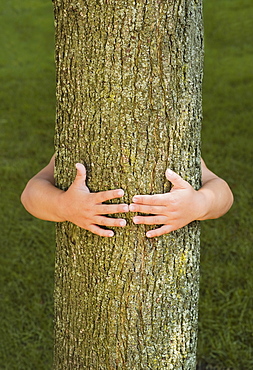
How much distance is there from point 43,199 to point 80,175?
0.24 metres

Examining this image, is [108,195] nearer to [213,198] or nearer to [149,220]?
[149,220]

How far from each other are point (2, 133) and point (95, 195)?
20.7 feet

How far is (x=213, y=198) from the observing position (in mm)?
1963

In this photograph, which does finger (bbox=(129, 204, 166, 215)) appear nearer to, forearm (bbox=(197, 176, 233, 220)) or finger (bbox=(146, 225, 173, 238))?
finger (bbox=(146, 225, 173, 238))

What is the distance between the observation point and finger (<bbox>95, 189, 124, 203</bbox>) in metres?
1.76

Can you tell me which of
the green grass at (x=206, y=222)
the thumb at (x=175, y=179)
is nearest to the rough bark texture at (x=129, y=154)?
the thumb at (x=175, y=179)

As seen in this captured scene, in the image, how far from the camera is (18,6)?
14.4 m

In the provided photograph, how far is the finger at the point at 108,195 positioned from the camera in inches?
69.3

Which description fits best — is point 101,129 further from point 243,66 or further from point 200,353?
point 243,66

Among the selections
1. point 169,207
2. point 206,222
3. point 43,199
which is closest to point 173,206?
point 169,207

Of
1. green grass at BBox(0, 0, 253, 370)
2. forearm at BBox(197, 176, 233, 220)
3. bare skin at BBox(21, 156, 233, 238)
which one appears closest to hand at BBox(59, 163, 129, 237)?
bare skin at BBox(21, 156, 233, 238)

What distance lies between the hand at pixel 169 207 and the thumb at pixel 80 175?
20 centimetres

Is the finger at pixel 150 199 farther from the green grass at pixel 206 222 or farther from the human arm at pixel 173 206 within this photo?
the green grass at pixel 206 222

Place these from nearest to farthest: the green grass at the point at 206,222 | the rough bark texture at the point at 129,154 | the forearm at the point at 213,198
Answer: the rough bark texture at the point at 129,154, the forearm at the point at 213,198, the green grass at the point at 206,222
